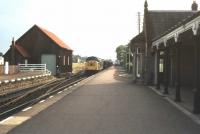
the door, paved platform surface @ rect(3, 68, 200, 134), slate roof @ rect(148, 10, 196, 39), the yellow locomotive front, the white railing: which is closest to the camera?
paved platform surface @ rect(3, 68, 200, 134)

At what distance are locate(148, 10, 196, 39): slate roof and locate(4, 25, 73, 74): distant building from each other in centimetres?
2365

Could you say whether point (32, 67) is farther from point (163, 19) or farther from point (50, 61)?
point (163, 19)

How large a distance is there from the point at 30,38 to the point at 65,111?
46.8m

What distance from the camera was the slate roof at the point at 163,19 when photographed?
3686 cm

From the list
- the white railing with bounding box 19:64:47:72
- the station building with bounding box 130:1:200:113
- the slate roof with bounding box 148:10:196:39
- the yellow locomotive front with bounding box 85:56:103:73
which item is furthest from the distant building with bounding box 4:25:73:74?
the station building with bounding box 130:1:200:113

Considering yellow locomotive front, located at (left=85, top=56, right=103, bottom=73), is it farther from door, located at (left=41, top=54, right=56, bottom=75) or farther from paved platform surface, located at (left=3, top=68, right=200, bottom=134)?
paved platform surface, located at (left=3, top=68, right=200, bottom=134)

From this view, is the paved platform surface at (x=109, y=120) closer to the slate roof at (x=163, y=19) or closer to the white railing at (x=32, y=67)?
the slate roof at (x=163, y=19)

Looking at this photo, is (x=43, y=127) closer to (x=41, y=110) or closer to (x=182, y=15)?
(x=41, y=110)

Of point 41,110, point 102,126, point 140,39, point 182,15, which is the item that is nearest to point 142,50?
point 140,39

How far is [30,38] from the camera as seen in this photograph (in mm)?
62344

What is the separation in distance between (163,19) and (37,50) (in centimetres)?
2690

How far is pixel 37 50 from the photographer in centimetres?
6125

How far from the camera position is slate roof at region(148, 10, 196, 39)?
121ft

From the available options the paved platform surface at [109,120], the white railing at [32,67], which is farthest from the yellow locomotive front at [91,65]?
the paved platform surface at [109,120]
